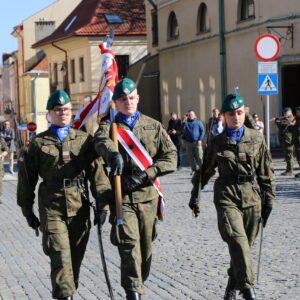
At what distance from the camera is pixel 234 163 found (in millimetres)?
7605

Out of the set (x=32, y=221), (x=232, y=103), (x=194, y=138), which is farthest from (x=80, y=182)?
(x=194, y=138)

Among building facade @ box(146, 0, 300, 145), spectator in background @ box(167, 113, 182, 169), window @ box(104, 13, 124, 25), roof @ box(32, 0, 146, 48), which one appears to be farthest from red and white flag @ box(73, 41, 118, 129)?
window @ box(104, 13, 124, 25)

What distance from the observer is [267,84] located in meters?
16.3

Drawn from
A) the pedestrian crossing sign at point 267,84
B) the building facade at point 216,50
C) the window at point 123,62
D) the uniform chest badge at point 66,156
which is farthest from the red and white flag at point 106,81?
the window at point 123,62

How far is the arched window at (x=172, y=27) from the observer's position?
132 ft

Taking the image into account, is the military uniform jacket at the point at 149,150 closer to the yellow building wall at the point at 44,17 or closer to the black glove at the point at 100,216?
the black glove at the point at 100,216

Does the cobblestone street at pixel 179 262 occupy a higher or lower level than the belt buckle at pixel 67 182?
lower

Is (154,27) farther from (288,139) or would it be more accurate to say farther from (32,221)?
(32,221)

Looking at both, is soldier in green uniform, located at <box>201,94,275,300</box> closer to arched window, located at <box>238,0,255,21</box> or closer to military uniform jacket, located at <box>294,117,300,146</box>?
military uniform jacket, located at <box>294,117,300,146</box>

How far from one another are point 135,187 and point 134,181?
49 mm

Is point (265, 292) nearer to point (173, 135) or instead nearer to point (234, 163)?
point (234, 163)

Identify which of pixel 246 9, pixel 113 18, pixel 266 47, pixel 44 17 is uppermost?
pixel 44 17

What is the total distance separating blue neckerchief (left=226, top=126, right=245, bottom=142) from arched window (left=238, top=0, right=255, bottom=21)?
81.1 feet

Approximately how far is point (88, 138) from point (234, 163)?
4.00ft
